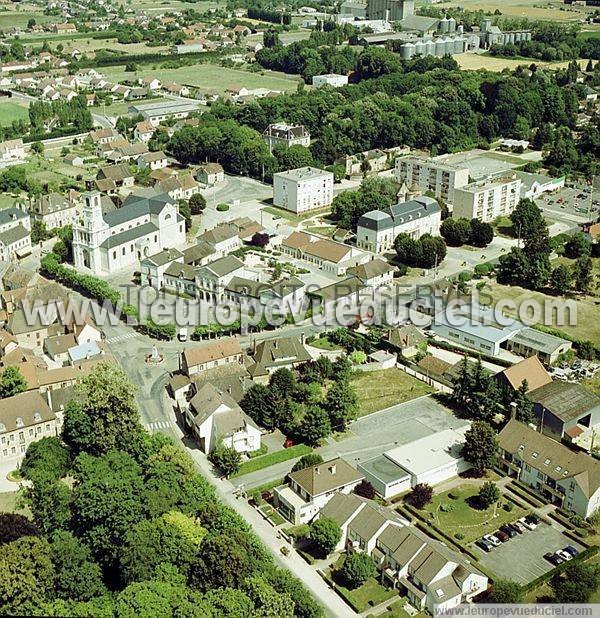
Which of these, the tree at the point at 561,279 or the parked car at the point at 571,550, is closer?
the parked car at the point at 571,550

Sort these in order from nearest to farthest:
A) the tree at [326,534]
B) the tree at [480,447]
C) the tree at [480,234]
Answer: the tree at [326,534] < the tree at [480,447] < the tree at [480,234]

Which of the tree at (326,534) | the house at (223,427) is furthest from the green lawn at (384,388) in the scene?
the tree at (326,534)

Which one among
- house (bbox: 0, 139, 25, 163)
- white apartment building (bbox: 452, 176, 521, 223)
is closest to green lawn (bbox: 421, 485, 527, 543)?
white apartment building (bbox: 452, 176, 521, 223)

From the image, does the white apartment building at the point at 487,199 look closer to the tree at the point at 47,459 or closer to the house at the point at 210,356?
the house at the point at 210,356

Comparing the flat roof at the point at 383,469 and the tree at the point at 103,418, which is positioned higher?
the tree at the point at 103,418

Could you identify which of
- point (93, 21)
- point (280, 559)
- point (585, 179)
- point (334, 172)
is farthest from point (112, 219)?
point (93, 21)

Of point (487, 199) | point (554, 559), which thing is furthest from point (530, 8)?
point (554, 559)
